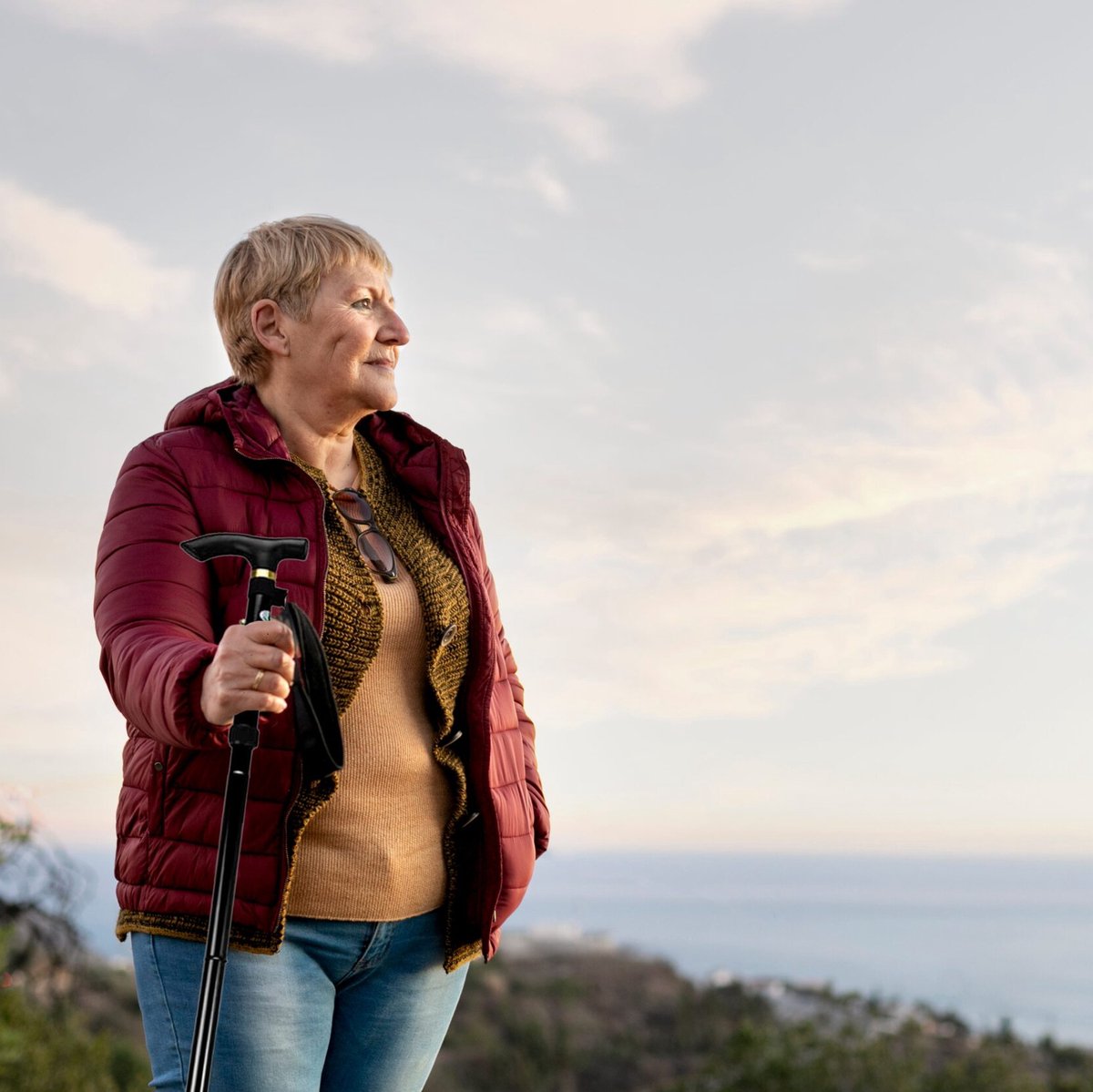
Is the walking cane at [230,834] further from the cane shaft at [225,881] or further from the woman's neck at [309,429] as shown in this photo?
the woman's neck at [309,429]

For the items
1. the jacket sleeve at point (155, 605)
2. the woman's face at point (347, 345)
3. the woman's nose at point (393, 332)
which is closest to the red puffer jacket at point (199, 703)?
the jacket sleeve at point (155, 605)

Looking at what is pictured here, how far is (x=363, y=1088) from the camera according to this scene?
6.54 feet

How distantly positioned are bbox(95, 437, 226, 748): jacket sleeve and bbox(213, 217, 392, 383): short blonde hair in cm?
28

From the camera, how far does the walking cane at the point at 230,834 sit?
1.53m

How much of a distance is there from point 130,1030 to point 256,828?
18.9ft

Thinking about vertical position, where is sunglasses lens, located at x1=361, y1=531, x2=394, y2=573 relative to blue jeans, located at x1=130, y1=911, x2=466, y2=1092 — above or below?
above

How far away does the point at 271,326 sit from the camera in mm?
2098

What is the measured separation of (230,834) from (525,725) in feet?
2.81

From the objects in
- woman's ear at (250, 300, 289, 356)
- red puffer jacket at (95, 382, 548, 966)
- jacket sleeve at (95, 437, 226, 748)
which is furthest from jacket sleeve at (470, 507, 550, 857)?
jacket sleeve at (95, 437, 226, 748)

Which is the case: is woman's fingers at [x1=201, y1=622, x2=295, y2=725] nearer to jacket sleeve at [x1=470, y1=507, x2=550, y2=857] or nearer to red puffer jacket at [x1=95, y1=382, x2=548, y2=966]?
red puffer jacket at [x1=95, y1=382, x2=548, y2=966]

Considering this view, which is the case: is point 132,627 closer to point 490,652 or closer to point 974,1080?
point 490,652

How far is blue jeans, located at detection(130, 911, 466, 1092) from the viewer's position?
176 cm

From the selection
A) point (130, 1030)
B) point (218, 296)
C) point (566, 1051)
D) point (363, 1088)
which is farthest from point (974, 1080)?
point (218, 296)

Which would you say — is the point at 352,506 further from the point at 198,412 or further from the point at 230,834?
the point at 230,834
